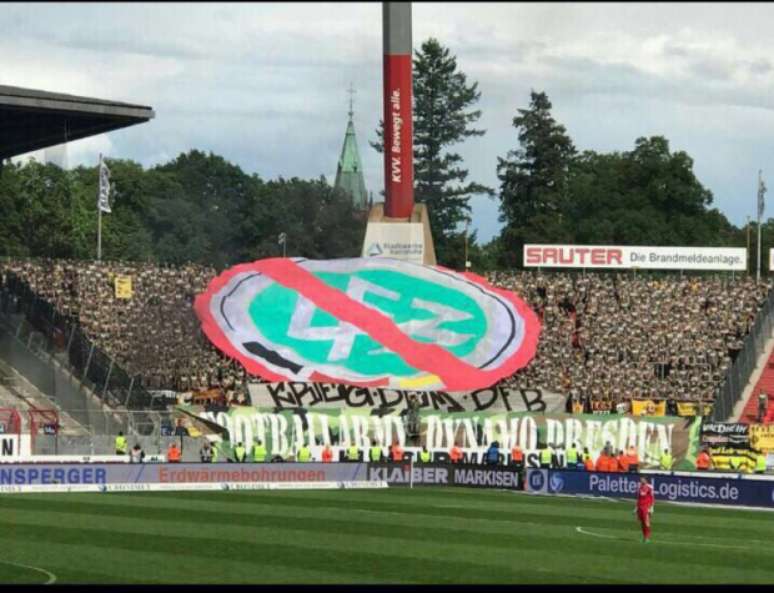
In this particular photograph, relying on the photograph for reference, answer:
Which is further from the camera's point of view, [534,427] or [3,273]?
[3,273]

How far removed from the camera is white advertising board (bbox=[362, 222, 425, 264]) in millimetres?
82125

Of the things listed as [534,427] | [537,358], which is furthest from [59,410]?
[537,358]

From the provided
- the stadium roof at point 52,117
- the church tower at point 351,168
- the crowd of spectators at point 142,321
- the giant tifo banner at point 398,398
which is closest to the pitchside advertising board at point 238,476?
the giant tifo banner at point 398,398

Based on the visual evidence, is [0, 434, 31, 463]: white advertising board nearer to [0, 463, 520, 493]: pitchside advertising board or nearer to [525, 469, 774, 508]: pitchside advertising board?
[0, 463, 520, 493]: pitchside advertising board

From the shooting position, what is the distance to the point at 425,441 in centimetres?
6444

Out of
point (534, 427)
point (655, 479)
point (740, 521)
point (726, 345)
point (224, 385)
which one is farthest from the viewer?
point (726, 345)

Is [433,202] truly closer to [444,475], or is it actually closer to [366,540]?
[444,475]

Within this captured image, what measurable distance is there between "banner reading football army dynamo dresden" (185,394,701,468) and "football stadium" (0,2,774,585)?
98 millimetres

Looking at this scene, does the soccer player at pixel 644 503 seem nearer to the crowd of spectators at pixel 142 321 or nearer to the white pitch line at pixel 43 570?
the white pitch line at pixel 43 570

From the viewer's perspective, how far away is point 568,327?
Result: 82.3m

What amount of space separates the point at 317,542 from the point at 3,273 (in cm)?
4195

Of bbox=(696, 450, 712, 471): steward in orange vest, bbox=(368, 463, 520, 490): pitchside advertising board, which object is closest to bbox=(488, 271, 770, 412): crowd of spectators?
bbox=(696, 450, 712, 471): steward in orange vest

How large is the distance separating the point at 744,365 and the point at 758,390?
128 centimetres

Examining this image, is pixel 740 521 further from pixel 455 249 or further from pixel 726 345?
pixel 455 249
